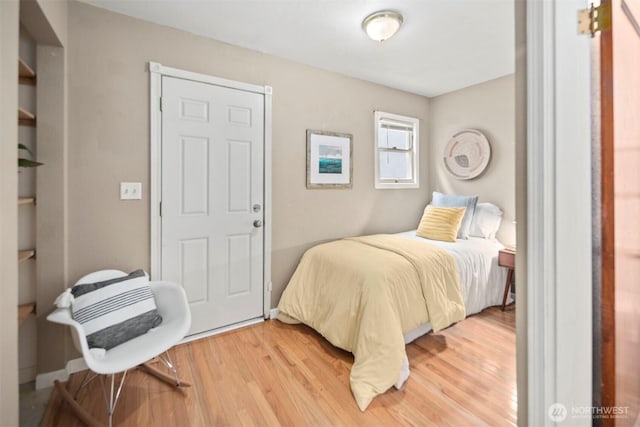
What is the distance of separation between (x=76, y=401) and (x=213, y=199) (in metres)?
1.51

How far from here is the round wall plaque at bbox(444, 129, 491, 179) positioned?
340cm

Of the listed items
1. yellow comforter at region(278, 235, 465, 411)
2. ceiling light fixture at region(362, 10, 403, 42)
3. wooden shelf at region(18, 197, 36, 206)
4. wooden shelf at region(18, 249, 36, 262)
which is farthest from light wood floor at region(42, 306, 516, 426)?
ceiling light fixture at region(362, 10, 403, 42)

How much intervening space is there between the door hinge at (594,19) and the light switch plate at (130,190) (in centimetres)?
249

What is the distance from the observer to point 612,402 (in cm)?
94

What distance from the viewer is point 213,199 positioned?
240 cm

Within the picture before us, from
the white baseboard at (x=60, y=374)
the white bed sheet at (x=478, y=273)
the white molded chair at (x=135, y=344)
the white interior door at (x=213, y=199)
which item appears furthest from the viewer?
the white bed sheet at (x=478, y=273)

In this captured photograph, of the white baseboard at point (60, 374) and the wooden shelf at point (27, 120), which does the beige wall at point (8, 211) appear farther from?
the white baseboard at point (60, 374)

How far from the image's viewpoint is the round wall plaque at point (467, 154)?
11.2 feet

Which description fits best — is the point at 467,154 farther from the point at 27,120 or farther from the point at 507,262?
the point at 27,120

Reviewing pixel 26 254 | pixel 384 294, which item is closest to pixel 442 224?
pixel 384 294

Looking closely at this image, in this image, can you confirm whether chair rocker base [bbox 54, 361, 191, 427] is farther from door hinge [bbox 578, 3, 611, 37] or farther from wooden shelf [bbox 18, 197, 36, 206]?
A: door hinge [bbox 578, 3, 611, 37]

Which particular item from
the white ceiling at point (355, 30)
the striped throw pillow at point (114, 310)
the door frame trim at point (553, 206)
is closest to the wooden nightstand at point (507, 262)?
the white ceiling at point (355, 30)

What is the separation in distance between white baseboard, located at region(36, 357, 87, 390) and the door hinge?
Answer: 308cm

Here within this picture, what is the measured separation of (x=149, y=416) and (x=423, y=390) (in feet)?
5.17
